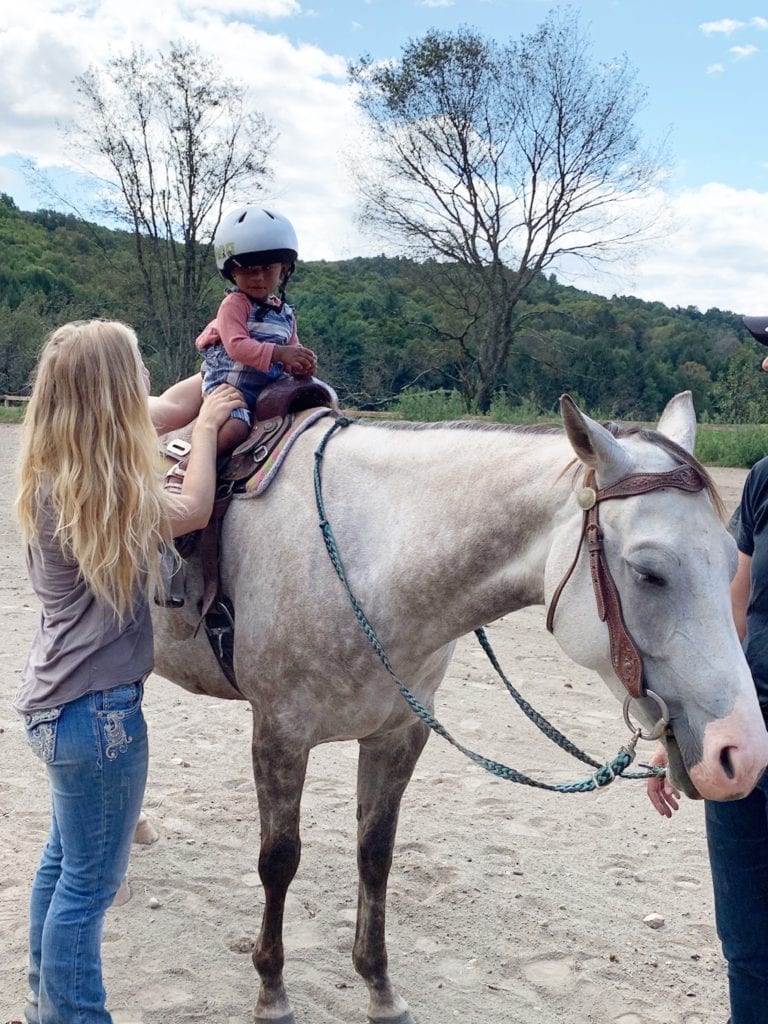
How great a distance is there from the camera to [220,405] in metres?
2.86

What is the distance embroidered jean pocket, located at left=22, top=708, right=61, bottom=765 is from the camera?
2.12m

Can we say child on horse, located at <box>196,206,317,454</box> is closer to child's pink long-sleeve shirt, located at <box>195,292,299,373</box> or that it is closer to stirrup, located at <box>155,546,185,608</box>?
child's pink long-sleeve shirt, located at <box>195,292,299,373</box>

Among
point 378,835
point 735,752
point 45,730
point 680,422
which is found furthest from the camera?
point 378,835

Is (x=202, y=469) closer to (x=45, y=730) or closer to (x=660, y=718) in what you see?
(x=45, y=730)

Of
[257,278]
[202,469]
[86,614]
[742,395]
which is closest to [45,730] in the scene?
[86,614]

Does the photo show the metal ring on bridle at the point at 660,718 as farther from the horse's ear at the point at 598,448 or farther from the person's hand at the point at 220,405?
the person's hand at the point at 220,405

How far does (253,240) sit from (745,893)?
2.46 metres

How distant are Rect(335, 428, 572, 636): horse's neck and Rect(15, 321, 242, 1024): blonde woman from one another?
2.17 feet

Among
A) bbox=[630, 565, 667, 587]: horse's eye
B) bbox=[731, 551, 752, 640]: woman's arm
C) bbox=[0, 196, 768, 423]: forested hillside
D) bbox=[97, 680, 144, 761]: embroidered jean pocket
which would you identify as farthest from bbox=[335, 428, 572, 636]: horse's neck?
bbox=[0, 196, 768, 423]: forested hillside

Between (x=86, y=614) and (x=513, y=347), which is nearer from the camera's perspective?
(x=86, y=614)

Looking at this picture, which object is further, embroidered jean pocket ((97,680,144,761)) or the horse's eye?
embroidered jean pocket ((97,680,144,761))

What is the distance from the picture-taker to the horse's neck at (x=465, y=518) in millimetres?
2221

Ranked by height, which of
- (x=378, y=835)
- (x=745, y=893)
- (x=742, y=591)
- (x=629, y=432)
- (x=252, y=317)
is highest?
(x=252, y=317)

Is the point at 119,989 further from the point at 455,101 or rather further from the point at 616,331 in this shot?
the point at 616,331
